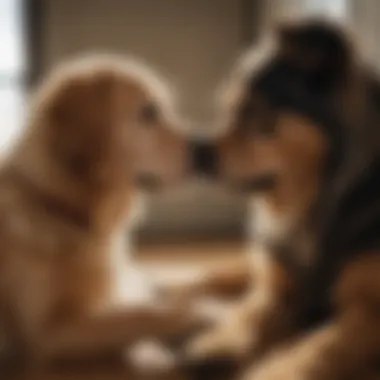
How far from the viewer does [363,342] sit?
1663mm

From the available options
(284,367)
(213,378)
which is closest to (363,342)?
(284,367)

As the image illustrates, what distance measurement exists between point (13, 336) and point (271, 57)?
0.81m

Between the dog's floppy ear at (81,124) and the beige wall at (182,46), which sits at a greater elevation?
the beige wall at (182,46)

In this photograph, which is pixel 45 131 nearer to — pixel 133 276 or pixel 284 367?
pixel 133 276

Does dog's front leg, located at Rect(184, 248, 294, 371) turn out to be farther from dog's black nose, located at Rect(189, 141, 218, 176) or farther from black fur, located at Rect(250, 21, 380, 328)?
dog's black nose, located at Rect(189, 141, 218, 176)

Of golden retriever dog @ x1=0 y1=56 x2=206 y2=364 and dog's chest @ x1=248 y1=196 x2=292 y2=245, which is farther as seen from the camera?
dog's chest @ x1=248 y1=196 x2=292 y2=245

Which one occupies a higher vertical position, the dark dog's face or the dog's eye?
the dog's eye

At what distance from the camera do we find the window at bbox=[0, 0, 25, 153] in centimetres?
374

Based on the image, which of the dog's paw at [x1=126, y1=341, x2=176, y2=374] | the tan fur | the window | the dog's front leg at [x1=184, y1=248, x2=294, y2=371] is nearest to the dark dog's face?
the dog's front leg at [x1=184, y1=248, x2=294, y2=371]

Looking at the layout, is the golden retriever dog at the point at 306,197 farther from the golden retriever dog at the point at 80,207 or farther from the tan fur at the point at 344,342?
the golden retriever dog at the point at 80,207

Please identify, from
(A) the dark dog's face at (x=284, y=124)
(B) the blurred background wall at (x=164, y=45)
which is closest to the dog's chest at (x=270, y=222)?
(A) the dark dog's face at (x=284, y=124)

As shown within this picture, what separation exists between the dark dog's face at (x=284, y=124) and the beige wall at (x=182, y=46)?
1.64m

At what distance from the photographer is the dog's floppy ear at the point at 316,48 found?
184 cm

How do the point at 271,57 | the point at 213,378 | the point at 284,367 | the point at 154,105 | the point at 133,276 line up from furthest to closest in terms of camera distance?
the point at 133,276
the point at 154,105
the point at 271,57
the point at 213,378
the point at 284,367
